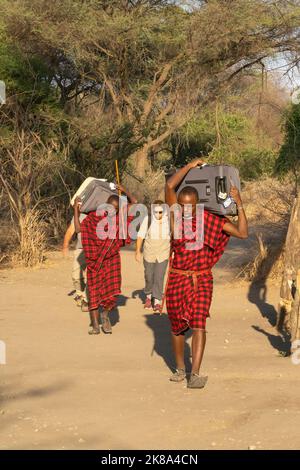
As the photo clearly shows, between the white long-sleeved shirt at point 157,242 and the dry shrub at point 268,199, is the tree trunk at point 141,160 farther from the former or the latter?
the white long-sleeved shirt at point 157,242

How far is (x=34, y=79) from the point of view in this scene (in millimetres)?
16375

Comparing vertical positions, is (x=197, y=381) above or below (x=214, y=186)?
below

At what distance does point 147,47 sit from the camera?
66.6 ft

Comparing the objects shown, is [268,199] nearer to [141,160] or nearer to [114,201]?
[114,201]

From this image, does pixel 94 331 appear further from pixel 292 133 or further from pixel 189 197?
pixel 292 133

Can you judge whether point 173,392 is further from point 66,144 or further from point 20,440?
point 66,144

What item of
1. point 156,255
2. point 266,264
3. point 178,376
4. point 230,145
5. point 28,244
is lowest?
point 178,376

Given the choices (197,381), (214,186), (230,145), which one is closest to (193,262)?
(214,186)

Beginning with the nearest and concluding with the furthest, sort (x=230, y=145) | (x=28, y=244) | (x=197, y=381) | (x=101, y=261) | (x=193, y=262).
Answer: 1. (x=197, y=381)
2. (x=193, y=262)
3. (x=101, y=261)
4. (x=28, y=244)
5. (x=230, y=145)

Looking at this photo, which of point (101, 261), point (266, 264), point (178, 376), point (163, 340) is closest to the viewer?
point (178, 376)

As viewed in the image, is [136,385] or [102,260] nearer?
[136,385]

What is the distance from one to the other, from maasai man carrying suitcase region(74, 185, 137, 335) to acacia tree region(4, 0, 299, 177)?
8721mm

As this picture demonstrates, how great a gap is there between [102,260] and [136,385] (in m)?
2.58

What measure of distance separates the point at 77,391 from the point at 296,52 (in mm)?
15333
